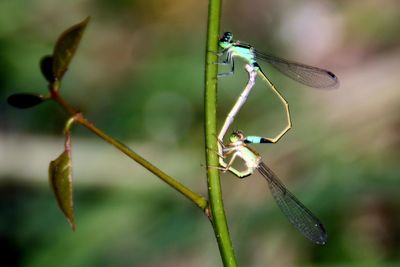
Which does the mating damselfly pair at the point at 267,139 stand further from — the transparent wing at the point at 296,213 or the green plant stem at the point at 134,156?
the green plant stem at the point at 134,156

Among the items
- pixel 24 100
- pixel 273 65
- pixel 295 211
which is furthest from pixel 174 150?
pixel 24 100

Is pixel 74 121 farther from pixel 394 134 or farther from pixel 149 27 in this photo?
pixel 149 27

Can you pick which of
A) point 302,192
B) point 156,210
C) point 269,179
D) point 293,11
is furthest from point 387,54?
point 269,179

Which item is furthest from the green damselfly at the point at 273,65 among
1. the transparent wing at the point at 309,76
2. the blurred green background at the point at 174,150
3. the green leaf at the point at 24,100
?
the blurred green background at the point at 174,150

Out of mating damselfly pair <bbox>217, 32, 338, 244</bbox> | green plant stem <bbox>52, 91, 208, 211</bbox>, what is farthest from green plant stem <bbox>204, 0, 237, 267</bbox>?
mating damselfly pair <bbox>217, 32, 338, 244</bbox>

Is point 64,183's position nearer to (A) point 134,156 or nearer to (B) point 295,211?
(A) point 134,156

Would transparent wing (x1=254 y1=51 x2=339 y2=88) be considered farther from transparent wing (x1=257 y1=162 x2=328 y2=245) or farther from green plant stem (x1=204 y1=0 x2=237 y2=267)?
green plant stem (x1=204 y1=0 x2=237 y2=267)
